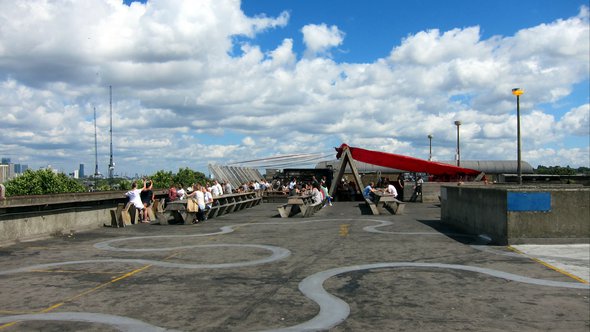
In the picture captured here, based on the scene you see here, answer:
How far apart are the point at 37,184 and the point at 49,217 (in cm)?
3161

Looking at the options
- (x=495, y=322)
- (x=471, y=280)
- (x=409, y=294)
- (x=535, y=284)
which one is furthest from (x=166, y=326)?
(x=535, y=284)

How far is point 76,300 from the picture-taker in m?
6.86

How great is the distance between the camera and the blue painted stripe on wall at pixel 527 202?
11492mm

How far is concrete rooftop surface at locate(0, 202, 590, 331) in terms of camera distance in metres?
5.88

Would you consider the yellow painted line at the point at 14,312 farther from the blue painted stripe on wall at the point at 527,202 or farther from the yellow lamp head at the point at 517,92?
the yellow lamp head at the point at 517,92

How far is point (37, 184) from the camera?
4256 centimetres

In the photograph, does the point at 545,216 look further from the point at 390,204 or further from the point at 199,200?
the point at 199,200

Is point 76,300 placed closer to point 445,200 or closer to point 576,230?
point 576,230

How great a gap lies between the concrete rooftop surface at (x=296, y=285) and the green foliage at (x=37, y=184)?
32543mm

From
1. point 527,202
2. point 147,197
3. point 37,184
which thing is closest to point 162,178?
point 37,184

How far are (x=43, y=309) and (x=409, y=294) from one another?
194 inches

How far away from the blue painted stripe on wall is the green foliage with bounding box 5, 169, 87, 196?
129ft

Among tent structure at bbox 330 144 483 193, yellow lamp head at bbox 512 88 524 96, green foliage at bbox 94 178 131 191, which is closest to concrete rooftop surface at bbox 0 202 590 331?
yellow lamp head at bbox 512 88 524 96

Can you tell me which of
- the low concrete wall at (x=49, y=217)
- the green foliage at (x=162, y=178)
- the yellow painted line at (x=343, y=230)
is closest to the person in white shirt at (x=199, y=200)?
the low concrete wall at (x=49, y=217)
